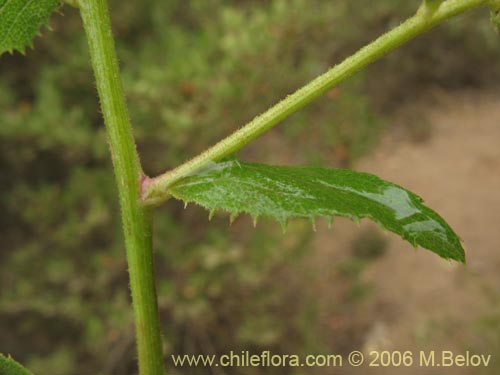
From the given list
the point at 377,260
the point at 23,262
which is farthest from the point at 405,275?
the point at 23,262

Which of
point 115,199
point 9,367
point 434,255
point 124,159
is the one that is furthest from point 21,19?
point 434,255

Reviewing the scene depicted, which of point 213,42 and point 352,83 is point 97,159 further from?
point 352,83

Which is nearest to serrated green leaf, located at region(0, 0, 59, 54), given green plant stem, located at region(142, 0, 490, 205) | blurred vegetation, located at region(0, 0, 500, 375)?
green plant stem, located at region(142, 0, 490, 205)

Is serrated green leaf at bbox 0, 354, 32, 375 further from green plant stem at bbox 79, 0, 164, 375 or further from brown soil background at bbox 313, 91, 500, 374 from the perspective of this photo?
brown soil background at bbox 313, 91, 500, 374

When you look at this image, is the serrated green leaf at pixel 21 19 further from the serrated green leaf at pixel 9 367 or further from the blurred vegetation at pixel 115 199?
the blurred vegetation at pixel 115 199

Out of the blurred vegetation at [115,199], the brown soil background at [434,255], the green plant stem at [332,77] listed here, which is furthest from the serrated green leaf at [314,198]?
the brown soil background at [434,255]

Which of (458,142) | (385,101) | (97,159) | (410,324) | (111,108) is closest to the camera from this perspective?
(111,108)

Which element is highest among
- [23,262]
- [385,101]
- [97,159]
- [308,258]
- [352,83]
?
[385,101]

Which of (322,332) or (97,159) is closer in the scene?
(97,159)
